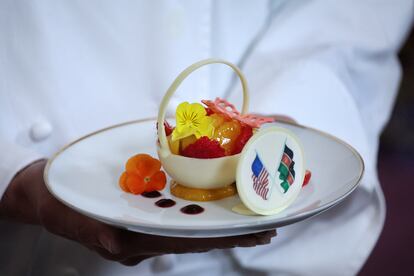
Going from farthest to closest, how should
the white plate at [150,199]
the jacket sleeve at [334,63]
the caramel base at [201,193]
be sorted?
the jacket sleeve at [334,63] → the caramel base at [201,193] → the white plate at [150,199]

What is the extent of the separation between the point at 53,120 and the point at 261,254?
36 centimetres

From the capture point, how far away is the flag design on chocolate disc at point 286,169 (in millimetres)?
491

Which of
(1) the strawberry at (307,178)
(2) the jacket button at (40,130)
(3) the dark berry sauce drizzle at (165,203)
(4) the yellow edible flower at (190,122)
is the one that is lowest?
(3) the dark berry sauce drizzle at (165,203)

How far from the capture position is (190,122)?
527 mm

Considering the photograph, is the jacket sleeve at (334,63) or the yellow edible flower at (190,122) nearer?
the yellow edible flower at (190,122)

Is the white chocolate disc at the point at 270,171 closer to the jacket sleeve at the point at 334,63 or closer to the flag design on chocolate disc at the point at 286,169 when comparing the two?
the flag design on chocolate disc at the point at 286,169

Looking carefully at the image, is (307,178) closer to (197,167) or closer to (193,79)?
(197,167)

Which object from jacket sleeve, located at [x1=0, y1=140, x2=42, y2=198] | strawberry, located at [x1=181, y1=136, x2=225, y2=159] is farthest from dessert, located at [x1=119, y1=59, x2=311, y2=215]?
jacket sleeve, located at [x1=0, y1=140, x2=42, y2=198]

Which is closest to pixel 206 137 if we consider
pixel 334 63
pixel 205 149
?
pixel 205 149

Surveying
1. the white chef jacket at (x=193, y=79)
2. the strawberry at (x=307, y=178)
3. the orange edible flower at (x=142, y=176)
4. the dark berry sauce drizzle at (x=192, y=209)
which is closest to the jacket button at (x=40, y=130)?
the white chef jacket at (x=193, y=79)

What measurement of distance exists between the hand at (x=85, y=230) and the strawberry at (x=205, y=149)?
94mm

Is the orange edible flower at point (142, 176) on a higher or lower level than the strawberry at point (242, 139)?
lower

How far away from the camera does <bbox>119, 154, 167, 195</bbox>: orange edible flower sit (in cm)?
53

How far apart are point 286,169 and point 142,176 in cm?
16
